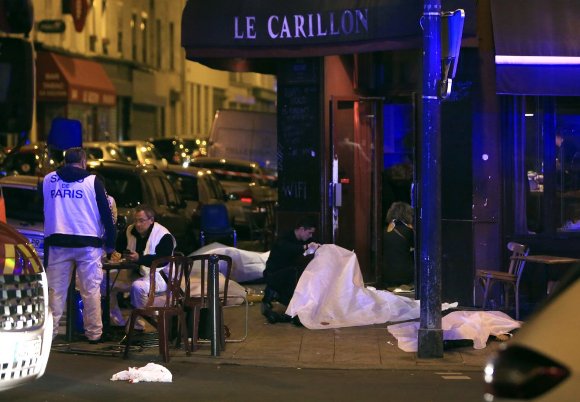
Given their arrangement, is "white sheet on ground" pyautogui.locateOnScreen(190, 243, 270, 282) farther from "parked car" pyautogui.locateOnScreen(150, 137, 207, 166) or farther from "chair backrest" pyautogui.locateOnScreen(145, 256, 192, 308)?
"parked car" pyautogui.locateOnScreen(150, 137, 207, 166)

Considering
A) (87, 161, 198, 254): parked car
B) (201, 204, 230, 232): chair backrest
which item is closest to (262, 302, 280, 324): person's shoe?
(87, 161, 198, 254): parked car

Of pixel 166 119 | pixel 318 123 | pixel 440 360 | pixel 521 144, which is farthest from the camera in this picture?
pixel 166 119

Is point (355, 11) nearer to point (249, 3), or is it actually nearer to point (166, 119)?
point (249, 3)

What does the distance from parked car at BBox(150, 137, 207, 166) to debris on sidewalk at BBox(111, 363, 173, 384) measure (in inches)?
911

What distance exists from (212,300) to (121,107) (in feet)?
105

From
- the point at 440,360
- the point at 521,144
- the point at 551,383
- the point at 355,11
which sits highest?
the point at 355,11

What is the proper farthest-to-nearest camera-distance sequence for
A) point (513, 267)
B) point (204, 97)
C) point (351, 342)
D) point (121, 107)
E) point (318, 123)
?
point (204, 97), point (121, 107), point (318, 123), point (513, 267), point (351, 342)

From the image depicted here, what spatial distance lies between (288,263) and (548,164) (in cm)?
330

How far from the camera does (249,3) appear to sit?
1442 centimetres

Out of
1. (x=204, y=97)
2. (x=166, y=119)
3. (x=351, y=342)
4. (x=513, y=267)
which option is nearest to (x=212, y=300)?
(x=351, y=342)

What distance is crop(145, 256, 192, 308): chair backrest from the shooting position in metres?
10.6

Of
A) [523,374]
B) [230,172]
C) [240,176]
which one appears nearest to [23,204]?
[523,374]

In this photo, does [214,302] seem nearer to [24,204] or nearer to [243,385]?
[243,385]

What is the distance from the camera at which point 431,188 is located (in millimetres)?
10617
